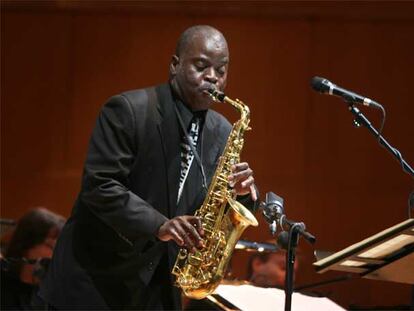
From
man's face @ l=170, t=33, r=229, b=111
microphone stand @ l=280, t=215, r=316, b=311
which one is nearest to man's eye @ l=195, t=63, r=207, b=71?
man's face @ l=170, t=33, r=229, b=111

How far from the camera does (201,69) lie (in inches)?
121

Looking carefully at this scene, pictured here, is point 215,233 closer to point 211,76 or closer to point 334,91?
point 211,76

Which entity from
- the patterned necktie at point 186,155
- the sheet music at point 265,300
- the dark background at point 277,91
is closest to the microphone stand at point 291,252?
the sheet music at point 265,300

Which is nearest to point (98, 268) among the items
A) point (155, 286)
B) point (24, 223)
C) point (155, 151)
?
point (155, 286)

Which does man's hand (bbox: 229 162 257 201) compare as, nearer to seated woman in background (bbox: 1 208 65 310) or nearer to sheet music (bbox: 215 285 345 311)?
sheet music (bbox: 215 285 345 311)

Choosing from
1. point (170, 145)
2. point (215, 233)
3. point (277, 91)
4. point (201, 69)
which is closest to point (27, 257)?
point (215, 233)

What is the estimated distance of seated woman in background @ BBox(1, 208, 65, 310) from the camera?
15.1 feet

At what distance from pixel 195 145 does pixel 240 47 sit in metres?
3.00

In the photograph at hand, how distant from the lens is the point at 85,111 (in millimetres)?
6145

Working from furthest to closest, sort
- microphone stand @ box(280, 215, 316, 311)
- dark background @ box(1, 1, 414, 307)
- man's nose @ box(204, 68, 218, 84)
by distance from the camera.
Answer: dark background @ box(1, 1, 414, 307), man's nose @ box(204, 68, 218, 84), microphone stand @ box(280, 215, 316, 311)

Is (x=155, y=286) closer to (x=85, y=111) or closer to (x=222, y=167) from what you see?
(x=222, y=167)

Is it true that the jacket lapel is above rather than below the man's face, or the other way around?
below

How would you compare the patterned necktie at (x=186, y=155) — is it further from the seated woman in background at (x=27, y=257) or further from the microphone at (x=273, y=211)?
the seated woman in background at (x=27, y=257)

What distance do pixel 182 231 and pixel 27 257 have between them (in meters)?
2.18
